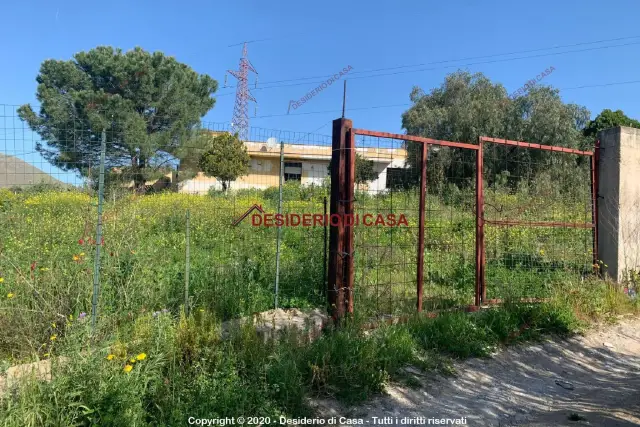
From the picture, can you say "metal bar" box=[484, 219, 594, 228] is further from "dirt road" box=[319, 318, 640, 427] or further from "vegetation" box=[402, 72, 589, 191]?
"vegetation" box=[402, 72, 589, 191]

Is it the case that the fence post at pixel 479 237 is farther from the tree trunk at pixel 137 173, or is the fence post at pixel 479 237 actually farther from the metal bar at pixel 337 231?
the tree trunk at pixel 137 173

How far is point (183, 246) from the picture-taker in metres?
7.19

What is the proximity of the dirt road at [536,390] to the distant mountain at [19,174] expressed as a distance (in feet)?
13.1

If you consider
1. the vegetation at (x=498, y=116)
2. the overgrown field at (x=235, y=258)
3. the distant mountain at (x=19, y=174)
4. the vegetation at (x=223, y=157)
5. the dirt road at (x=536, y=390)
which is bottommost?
the dirt road at (x=536, y=390)

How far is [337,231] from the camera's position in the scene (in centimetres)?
418

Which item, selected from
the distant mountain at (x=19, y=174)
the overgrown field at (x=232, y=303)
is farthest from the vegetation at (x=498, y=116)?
the distant mountain at (x=19, y=174)

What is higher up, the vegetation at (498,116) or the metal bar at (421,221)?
the vegetation at (498,116)

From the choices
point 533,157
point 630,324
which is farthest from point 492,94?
point 630,324

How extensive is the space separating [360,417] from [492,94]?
22.7 meters

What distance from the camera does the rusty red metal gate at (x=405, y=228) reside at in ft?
13.8

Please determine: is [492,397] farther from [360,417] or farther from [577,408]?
[360,417]

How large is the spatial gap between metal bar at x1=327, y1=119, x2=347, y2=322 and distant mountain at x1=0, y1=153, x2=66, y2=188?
316 cm

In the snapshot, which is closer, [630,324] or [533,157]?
[630,324]

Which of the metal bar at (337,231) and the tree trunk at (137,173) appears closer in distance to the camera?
the metal bar at (337,231)
